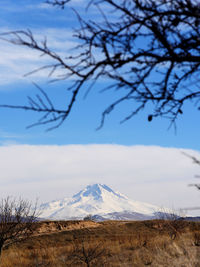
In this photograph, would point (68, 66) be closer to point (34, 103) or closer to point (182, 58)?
point (34, 103)

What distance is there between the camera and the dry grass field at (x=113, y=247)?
22.0 m

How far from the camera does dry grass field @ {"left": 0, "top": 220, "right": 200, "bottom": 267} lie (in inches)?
866

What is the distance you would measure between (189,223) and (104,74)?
33466 mm

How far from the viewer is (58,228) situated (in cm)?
3756

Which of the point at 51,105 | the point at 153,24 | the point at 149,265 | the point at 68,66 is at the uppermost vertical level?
the point at 153,24

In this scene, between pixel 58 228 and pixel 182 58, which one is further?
pixel 58 228

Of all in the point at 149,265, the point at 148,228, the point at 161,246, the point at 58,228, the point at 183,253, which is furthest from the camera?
the point at 58,228

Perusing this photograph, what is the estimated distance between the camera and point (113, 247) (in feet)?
88.0

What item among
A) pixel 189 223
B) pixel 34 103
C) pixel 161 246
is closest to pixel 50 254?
pixel 161 246

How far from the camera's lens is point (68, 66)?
4902mm

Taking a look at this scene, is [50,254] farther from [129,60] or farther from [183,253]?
[129,60]

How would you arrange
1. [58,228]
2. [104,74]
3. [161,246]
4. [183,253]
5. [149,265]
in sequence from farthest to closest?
[58,228] → [161,246] → [183,253] → [149,265] → [104,74]

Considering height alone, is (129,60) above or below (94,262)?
above

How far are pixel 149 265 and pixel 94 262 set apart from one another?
2.97 m
